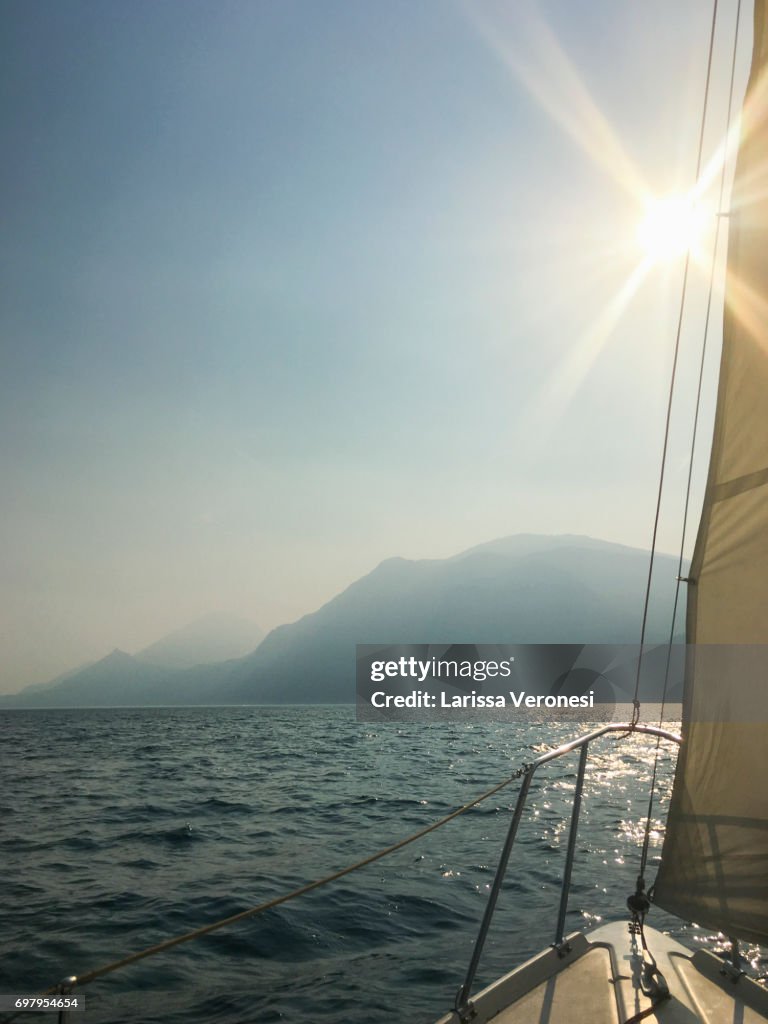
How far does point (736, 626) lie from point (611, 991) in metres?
2.26

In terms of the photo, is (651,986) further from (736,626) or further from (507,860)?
(736,626)

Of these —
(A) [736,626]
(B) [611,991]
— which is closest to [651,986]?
(B) [611,991]

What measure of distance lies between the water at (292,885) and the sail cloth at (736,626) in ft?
11.2

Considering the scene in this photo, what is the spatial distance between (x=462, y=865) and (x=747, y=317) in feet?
30.0

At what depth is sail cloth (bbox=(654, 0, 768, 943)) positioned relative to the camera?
3.71 meters

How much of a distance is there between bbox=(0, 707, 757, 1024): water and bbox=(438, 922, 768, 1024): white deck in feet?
7.26

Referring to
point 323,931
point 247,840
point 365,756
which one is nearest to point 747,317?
point 323,931

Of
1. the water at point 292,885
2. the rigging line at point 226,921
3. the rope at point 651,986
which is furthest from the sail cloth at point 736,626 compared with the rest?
the water at point 292,885

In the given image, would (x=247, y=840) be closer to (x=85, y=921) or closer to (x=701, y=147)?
(x=85, y=921)

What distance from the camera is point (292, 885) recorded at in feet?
31.1

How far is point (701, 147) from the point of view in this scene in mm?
4918

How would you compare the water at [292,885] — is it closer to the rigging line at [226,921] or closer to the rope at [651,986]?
the rigging line at [226,921]

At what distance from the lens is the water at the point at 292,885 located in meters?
6.47

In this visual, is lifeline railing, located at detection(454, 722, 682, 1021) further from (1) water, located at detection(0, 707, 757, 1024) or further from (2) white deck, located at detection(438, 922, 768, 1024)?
(1) water, located at detection(0, 707, 757, 1024)
